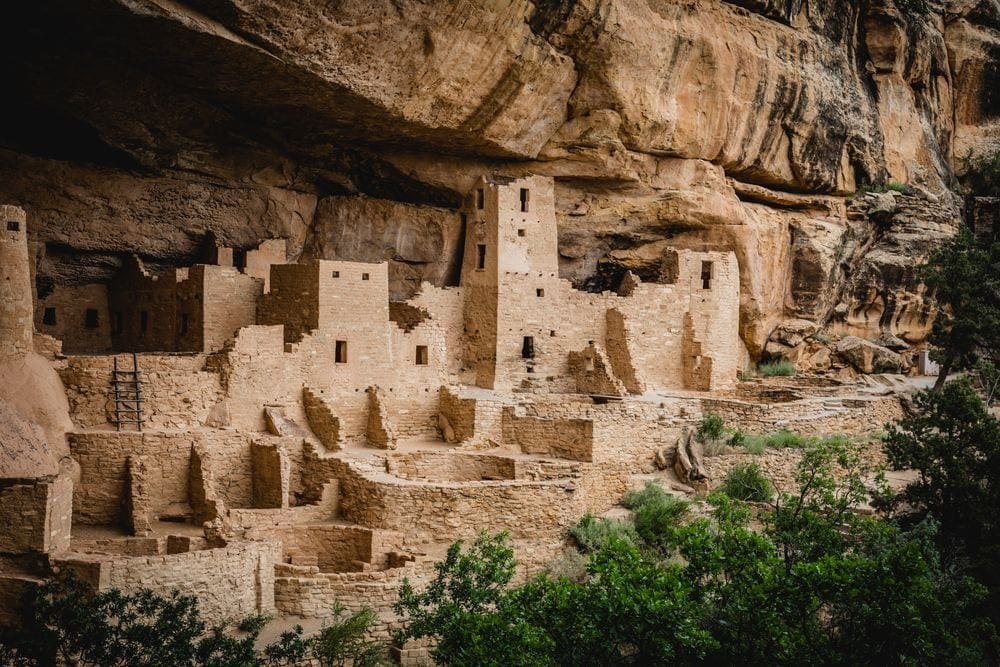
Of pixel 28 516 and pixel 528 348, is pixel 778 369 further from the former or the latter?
pixel 28 516

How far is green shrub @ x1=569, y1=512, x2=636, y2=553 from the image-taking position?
16.5 meters

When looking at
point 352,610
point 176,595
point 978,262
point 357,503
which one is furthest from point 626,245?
point 176,595

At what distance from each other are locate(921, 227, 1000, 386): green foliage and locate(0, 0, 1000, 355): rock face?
3411 millimetres

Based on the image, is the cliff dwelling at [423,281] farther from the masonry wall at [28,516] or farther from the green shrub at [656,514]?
the green shrub at [656,514]

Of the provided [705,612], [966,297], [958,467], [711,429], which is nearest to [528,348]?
[711,429]

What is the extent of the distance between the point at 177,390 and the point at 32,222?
637 centimetres

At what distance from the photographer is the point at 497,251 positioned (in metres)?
23.1

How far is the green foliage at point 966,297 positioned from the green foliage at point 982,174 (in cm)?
919

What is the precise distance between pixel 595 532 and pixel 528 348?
23.5ft

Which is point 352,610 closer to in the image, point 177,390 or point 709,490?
point 177,390

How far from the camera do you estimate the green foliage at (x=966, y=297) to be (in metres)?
24.3

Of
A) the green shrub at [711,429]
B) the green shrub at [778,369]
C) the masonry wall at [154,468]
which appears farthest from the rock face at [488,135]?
the masonry wall at [154,468]

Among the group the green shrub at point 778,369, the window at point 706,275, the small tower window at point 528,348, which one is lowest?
the green shrub at point 778,369

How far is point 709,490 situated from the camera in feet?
62.3
